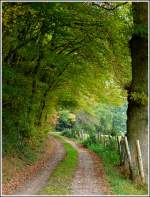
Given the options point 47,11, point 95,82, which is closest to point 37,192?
point 47,11

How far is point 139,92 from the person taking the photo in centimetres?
2016

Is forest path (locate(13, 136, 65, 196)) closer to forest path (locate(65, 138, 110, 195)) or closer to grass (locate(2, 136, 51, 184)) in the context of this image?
grass (locate(2, 136, 51, 184))

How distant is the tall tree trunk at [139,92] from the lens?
65.7 feet

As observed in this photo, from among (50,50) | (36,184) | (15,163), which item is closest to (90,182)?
(36,184)

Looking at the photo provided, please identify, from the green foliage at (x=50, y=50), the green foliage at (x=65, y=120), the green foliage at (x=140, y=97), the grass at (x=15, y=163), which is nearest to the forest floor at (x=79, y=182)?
the grass at (x=15, y=163)

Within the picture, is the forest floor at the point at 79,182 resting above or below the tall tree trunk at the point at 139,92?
below

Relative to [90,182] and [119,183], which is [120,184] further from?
[90,182]

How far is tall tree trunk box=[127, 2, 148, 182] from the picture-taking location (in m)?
20.0

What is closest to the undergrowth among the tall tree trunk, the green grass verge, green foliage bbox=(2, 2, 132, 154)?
the tall tree trunk

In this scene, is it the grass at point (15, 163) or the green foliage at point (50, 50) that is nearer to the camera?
the grass at point (15, 163)

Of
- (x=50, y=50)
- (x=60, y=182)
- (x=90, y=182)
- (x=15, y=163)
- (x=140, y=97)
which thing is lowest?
(x=90, y=182)

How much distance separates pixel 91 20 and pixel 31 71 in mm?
6853

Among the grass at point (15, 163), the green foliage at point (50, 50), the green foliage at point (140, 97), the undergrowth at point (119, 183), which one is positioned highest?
the green foliage at point (50, 50)

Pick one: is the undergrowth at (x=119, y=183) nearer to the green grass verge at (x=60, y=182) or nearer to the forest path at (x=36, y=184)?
the green grass verge at (x=60, y=182)
